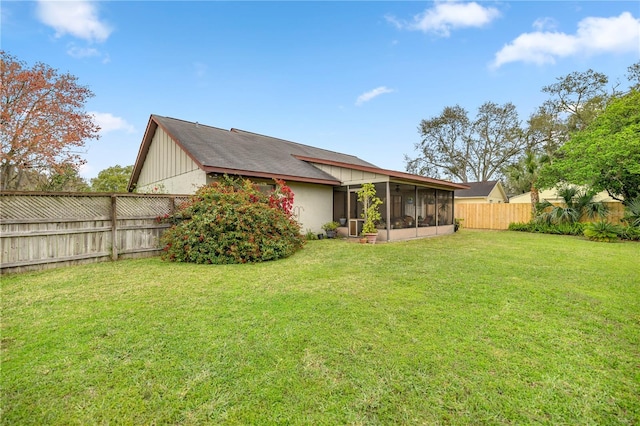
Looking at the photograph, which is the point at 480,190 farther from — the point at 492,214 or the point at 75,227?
the point at 75,227

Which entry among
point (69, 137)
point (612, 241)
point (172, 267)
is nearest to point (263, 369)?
point (172, 267)

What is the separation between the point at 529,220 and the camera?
14969 millimetres

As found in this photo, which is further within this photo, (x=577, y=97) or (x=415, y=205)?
(x=577, y=97)

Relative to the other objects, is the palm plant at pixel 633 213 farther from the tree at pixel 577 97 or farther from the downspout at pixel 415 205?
the tree at pixel 577 97

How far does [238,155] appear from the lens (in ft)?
34.4

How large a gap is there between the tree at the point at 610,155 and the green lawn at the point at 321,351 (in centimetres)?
1033

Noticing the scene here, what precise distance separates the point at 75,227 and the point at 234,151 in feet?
18.9

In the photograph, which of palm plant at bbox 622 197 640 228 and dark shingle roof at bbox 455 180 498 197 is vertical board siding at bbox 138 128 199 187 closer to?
palm plant at bbox 622 197 640 228

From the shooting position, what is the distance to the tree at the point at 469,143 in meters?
27.5

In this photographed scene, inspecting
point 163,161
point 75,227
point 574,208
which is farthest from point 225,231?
point 574,208

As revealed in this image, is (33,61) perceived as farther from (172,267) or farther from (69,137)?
(172,267)

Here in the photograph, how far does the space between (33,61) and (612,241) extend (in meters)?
22.3

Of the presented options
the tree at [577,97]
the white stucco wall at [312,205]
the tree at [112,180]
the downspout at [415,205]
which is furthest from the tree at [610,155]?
the tree at [112,180]

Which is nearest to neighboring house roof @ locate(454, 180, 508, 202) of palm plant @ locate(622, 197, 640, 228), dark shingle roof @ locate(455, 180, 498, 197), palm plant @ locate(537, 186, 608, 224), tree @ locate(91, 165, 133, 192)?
dark shingle roof @ locate(455, 180, 498, 197)
